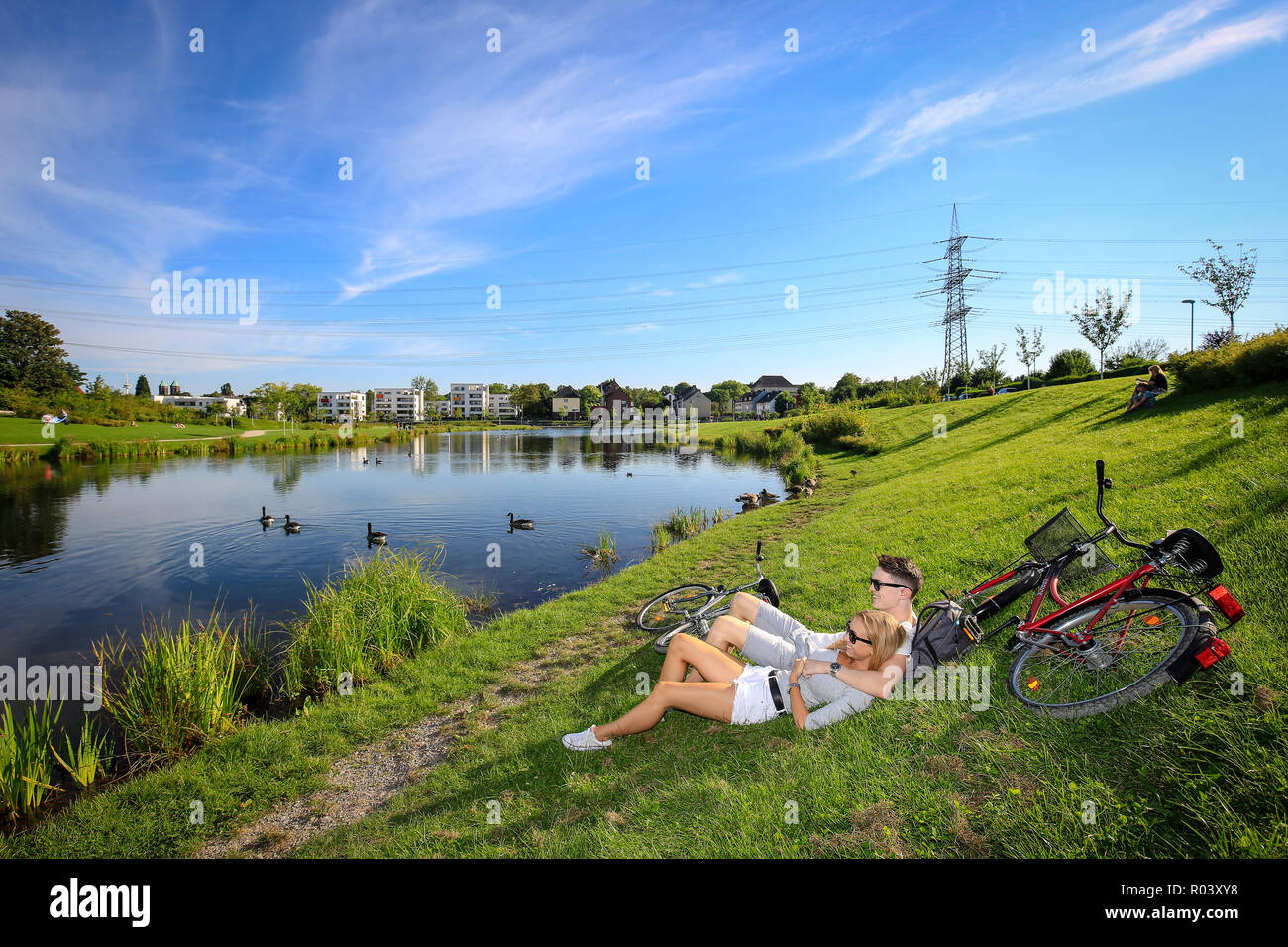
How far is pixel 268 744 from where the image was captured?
6.16 meters

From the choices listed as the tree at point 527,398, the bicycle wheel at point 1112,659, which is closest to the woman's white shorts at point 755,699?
the bicycle wheel at point 1112,659

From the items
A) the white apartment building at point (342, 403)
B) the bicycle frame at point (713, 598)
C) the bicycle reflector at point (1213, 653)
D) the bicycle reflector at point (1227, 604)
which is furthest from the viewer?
the white apartment building at point (342, 403)

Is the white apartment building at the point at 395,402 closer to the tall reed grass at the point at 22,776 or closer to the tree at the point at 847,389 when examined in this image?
the tree at the point at 847,389

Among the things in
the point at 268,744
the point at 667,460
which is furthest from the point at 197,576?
the point at 667,460

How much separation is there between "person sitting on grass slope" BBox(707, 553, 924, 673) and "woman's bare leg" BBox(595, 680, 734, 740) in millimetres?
749

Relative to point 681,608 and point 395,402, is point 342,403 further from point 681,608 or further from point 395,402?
point 681,608

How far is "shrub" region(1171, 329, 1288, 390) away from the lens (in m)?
11.9

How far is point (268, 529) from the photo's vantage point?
65.5 feet

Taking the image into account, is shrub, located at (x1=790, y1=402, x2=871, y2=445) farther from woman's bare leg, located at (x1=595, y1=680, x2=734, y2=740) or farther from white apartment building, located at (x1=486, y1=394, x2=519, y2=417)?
white apartment building, located at (x1=486, y1=394, x2=519, y2=417)

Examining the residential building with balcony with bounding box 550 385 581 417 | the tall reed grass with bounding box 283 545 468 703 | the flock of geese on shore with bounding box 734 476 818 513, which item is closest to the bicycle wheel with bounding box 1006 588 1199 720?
the tall reed grass with bounding box 283 545 468 703

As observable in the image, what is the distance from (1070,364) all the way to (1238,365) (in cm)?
3042

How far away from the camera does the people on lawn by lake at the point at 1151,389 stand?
15391mm

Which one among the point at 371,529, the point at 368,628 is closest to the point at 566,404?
the point at 371,529
